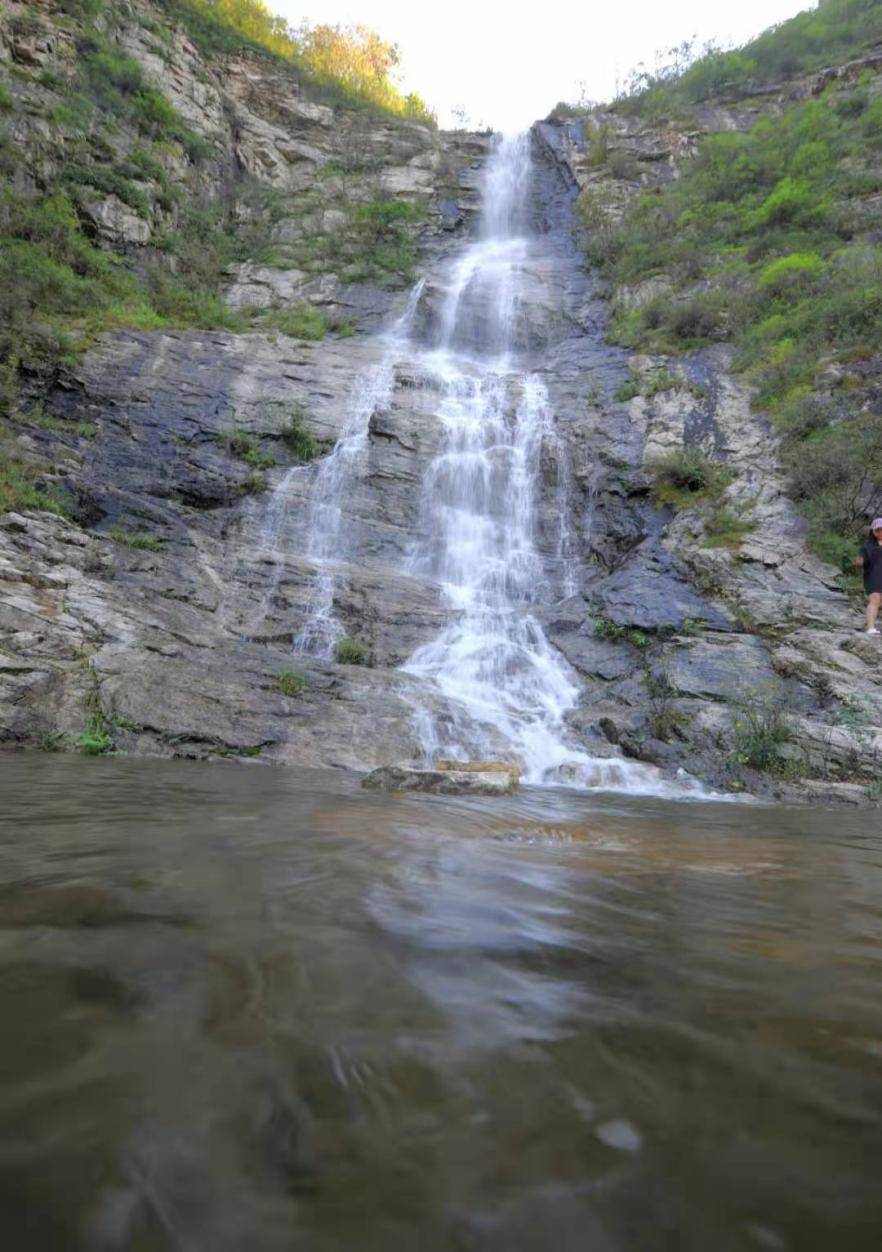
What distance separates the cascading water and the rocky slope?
41cm

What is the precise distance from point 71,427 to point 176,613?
5.16 m

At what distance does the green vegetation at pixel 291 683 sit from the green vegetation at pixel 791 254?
8.07m

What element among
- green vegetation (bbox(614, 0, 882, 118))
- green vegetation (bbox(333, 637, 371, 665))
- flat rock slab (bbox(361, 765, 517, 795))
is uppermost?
green vegetation (bbox(614, 0, 882, 118))

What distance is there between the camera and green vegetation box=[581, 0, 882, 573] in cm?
1098

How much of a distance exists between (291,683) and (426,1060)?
24.4 feet

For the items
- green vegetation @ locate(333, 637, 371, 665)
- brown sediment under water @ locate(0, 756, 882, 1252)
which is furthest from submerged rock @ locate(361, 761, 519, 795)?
green vegetation @ locate(333, 637, 371, 665)

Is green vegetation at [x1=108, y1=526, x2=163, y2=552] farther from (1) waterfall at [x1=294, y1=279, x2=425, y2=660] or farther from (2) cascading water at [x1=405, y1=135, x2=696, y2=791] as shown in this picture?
(2) cascading water at [x1=405, y1=135, x2=696, y2=791]

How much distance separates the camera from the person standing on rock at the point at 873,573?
8.45m

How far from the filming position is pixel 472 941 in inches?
70.0

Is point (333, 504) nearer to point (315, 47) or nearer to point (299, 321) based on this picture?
point (299, 321)

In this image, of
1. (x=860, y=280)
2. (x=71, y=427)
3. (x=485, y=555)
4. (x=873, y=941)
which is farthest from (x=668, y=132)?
(x=873, y=941)

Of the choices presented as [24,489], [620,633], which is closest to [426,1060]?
[620,633]

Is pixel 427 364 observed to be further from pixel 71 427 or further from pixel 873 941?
pixel 873 941

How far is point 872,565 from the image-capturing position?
852 cm
